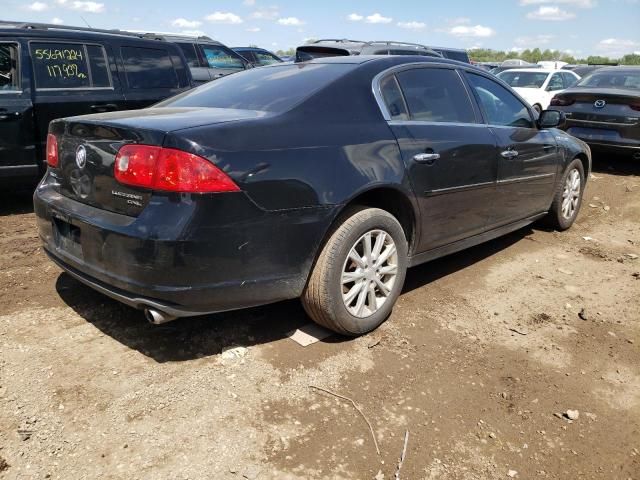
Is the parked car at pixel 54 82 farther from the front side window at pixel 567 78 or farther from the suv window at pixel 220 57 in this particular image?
the front side window at pixel 567 78

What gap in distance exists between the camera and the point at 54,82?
5.67m

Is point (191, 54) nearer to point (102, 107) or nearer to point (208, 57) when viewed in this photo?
point (208, 57)

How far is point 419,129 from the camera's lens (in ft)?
11.5

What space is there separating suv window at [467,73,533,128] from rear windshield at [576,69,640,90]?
5.46m

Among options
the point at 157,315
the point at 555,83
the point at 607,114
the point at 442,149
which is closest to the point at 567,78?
the point at 555,83

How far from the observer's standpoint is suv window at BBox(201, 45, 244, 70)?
1166 centimetres

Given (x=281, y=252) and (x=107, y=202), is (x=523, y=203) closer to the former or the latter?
(x=281, y=252)

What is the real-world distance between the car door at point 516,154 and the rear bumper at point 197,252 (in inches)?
77.9

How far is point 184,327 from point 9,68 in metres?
3.80

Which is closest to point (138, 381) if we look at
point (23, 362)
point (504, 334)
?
point (23, 362)

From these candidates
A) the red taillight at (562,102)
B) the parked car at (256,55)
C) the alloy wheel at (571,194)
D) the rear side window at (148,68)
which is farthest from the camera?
the parked car at (256,55)

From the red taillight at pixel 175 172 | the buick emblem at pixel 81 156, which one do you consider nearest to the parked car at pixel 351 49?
the buick emblem at pixel 81 156

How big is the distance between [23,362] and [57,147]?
1.20 metres

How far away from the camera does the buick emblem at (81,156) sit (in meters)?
2.87
